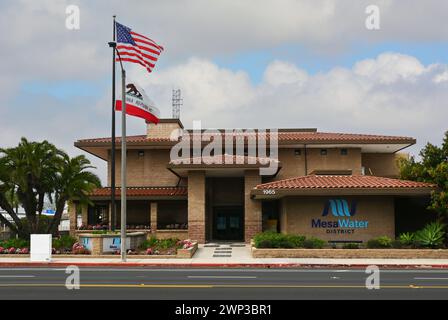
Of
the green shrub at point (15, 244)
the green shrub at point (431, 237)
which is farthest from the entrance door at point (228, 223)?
the green shrub at point (431, 237)

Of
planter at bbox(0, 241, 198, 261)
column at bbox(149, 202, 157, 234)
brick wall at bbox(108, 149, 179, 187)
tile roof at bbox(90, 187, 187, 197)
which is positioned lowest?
planter at bbox(0, 241, 198, 261)

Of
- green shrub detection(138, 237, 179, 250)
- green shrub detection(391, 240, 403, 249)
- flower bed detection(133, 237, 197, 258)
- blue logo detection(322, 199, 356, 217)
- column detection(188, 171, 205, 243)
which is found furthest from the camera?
column detection(188, 171, 205, 243)

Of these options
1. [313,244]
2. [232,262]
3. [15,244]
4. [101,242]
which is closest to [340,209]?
[313,244]

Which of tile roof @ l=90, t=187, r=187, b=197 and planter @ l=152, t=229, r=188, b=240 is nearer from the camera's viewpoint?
planter @ l=152, t=229, r=188, b=240

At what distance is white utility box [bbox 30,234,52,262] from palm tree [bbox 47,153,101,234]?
21.7 ft

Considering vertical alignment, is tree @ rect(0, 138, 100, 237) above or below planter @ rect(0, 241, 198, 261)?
above

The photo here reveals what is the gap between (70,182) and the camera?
3472cm

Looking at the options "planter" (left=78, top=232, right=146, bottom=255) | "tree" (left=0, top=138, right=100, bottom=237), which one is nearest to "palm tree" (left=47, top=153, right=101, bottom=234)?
"tree" (left=0, top=138, right=100, bottom=237)

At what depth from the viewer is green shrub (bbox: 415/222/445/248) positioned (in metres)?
29.5

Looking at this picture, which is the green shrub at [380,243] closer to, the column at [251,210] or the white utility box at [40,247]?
the column at [251,210]

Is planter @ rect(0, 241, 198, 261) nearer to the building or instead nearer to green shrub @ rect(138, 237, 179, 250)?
green shrub @ rect(138, 237, 179, 250)

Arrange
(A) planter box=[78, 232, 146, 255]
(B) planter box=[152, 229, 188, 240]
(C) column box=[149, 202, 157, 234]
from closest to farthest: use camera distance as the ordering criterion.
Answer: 1. (A) planter box=[78, 232, 146, 255]
2. (B) planter box=[152, 229, 188, 240]
3. (C) column box=[149, 202, 157, 234]
